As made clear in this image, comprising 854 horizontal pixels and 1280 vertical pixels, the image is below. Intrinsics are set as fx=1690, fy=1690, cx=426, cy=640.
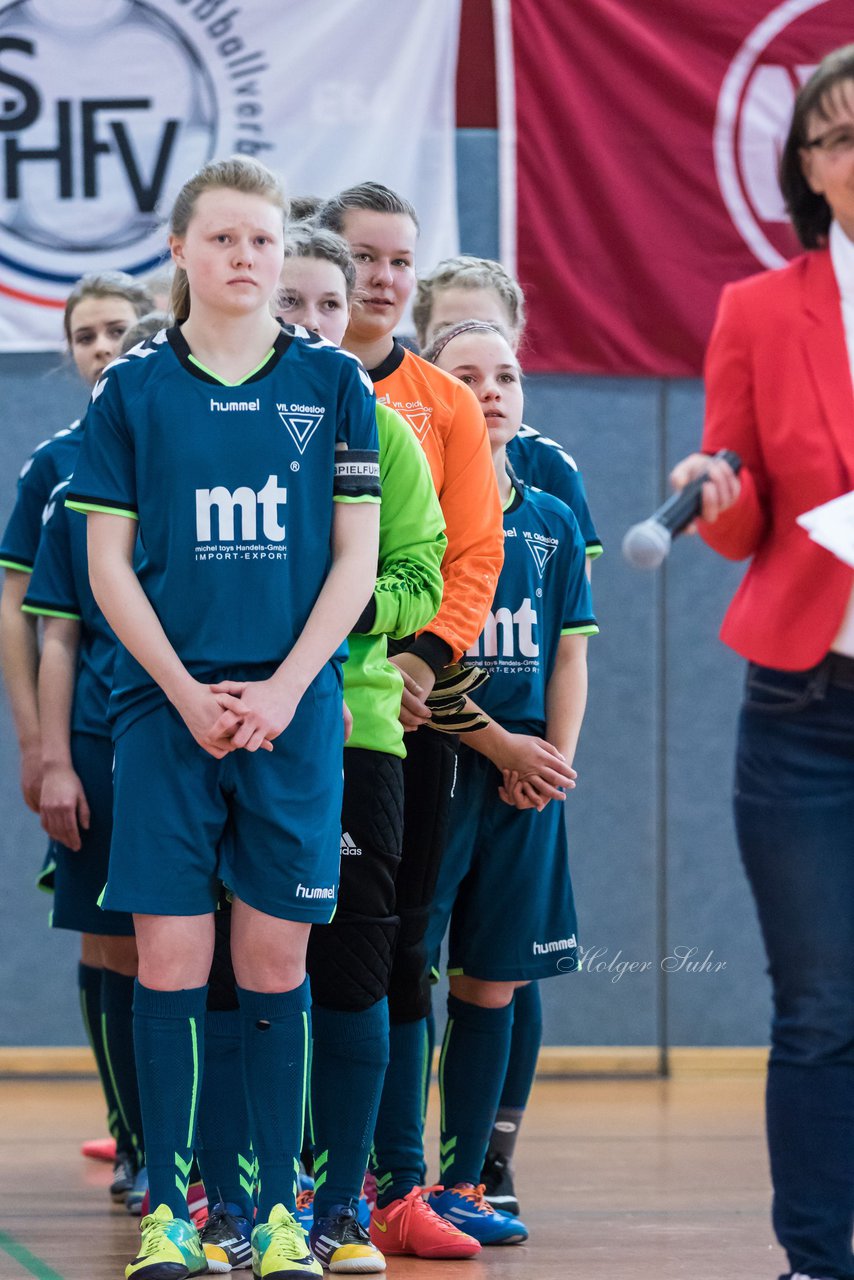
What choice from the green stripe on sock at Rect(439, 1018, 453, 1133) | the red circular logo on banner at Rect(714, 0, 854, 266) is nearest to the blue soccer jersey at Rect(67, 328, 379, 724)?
the green stripe on sock at Rect(439, 1018, 453, 1133)

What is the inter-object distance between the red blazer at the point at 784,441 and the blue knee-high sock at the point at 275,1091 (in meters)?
0.74

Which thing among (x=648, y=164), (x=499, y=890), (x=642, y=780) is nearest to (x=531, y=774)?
(x=499, y=890)

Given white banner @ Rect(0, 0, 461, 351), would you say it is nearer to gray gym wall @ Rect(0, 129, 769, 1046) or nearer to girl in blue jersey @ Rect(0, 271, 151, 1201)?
gray gym wall @ Rect(0, 129, 769, 1046)

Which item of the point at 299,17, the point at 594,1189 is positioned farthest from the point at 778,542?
the point at 299,17

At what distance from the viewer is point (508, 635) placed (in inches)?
110

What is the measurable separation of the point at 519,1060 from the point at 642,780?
179 centimetres

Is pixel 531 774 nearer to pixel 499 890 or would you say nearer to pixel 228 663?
pixel 499 890

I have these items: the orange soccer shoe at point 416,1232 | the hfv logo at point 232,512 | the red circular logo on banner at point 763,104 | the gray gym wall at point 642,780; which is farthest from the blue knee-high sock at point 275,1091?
the red circular logo on banner at point 763,104

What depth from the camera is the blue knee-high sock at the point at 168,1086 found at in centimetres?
203

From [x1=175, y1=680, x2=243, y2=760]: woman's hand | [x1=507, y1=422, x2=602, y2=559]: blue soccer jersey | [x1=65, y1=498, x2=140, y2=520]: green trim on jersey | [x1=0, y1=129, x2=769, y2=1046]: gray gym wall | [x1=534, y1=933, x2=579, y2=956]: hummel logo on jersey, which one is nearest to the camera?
[x1=175, y1=680, x2=243, y2=760]: woman's hand

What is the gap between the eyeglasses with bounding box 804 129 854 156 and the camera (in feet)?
5.61

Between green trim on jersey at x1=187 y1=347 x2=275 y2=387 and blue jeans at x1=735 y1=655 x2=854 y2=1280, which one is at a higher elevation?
green trim on jersey at x1=187 y1=347 x2=275 y2=387

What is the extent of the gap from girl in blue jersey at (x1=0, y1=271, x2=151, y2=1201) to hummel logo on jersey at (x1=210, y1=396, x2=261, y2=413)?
95 centimetres

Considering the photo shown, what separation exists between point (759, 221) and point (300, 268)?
2416 mm
